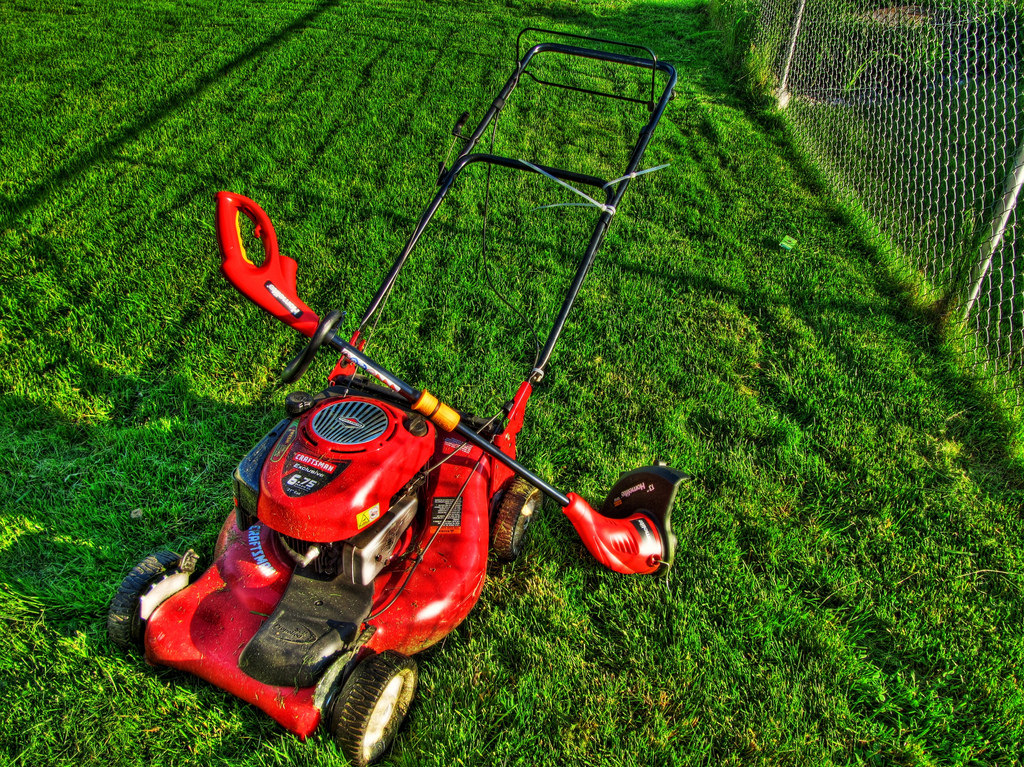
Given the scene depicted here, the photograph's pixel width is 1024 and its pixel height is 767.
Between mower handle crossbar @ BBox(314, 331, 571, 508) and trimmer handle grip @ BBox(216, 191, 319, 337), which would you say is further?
mower handle crossbar @ BBox(314, 331, 571, 508)

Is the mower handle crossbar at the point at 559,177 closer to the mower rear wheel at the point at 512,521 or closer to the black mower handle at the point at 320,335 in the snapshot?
the mower rear wheel at the point at 512,521

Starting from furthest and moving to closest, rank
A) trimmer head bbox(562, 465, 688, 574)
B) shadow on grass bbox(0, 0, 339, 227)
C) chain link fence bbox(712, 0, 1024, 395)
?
shadow on grass bbox(0, 0, 339, 227) → chain link fence bbox(712, 0, 1024, 395) → trimmer head bbox(562, 465, 688, 574)

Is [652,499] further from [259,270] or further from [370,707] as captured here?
[259,270]

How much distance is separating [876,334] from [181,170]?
206 inches

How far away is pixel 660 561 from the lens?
104 inches

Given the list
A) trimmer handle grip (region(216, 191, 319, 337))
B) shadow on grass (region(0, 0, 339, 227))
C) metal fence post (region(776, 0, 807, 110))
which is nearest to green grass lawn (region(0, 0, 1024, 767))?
shadow on grass (region(0, 0, 339, 227))

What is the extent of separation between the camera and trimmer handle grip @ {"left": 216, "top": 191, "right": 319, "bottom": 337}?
6.24 feet

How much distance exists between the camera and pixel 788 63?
7.16 metres

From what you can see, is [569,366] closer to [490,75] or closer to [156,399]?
[156,399]

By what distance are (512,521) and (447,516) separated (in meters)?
0.36

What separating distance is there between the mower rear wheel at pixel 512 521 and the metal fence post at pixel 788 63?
623 cm

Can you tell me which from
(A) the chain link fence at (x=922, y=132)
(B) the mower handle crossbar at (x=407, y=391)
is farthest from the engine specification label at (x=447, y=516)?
(A) the chain link fence at (x=922, y=132)

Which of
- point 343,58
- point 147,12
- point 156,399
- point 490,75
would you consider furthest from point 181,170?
point 147,12

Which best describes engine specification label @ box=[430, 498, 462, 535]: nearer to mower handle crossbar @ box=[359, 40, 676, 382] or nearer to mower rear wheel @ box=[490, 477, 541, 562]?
mower rear wheel @ box=[490, 477, 541, 562]
